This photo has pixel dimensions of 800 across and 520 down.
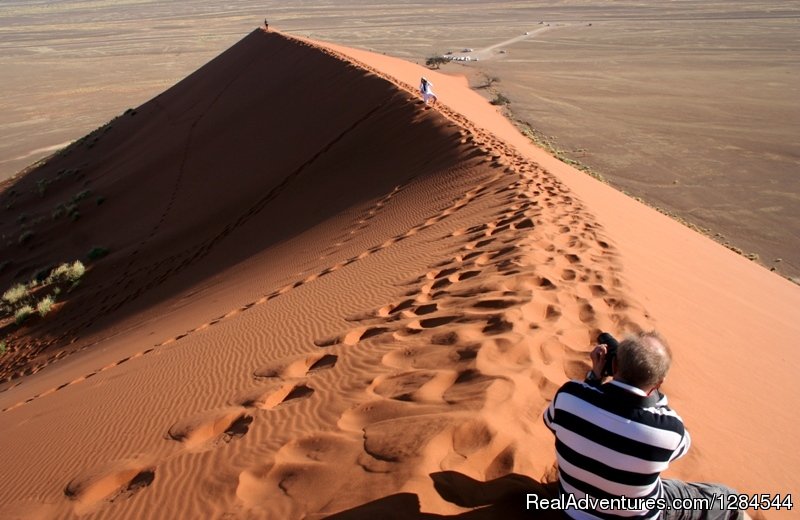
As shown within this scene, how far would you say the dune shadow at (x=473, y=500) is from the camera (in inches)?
108

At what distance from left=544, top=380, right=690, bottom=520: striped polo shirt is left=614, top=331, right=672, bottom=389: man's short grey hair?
0.05 meters

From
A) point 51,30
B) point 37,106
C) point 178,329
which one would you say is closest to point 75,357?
point 178,329

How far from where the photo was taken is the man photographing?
2330mm

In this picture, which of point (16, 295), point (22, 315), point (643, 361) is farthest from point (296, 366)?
point (16, 295)

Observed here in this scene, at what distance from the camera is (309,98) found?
1956 cm

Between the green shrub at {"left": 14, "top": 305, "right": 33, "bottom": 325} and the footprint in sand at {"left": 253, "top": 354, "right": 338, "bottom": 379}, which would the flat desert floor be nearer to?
the footprint in sand at {"left": 253, "top": 354, "right": 338, "bottom": 379}

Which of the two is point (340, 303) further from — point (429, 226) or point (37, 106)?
point (37, 106)

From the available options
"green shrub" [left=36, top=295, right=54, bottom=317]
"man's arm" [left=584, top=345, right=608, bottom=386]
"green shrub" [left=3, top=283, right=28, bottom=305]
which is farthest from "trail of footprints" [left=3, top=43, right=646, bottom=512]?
"green shrub" [left=3, top=283, right=28, bottom=305]

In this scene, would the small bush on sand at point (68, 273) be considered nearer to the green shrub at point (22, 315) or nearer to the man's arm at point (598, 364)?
the green shrub at point (22, 315)

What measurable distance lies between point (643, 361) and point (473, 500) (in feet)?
3.65

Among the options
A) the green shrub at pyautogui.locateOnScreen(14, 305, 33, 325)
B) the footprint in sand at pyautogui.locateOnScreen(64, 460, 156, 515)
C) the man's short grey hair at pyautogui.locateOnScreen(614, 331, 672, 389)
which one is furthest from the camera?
the green shrub at pyautogui.locateOnScreen(14, 305, 33, 325)

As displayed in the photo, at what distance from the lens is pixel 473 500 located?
2.81 meters

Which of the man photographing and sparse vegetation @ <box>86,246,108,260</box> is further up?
the man photographing

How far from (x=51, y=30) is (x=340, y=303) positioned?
97.6m
